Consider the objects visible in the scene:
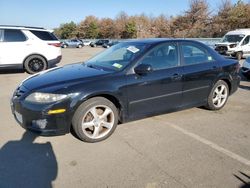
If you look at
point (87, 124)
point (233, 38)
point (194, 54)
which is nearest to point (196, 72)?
point (194, 54)

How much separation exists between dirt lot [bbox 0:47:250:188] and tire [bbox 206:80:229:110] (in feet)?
1.68

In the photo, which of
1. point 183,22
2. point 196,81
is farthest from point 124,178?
point 183,22

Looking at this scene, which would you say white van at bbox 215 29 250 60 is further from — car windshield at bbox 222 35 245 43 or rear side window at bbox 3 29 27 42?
rear side window at bbox 3 29 27 42

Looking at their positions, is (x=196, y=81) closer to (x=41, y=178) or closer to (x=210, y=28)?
(x=41, y=178)

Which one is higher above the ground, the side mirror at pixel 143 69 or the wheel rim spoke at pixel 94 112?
the side mirror at pixel 143 69

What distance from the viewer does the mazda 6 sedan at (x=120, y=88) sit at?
3.75 metres

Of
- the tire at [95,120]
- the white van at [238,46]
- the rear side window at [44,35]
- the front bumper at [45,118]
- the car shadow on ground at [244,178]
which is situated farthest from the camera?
the white van at [238,46]

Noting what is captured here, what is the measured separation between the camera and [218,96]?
219 inches

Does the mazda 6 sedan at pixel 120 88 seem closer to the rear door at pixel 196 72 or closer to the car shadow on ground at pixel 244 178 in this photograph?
the rear door at pixel 196 72

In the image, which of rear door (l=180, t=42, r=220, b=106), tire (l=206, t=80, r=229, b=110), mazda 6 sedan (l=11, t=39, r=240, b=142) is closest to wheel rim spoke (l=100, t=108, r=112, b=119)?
mazda 6 sedan (l=11, t=39, r=240, b=142)

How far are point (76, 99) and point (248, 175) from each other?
2.42m

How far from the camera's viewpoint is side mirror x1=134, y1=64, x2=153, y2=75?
13.7 ft

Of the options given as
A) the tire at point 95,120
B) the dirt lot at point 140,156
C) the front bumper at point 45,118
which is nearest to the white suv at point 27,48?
the dirt lot at point 140,156

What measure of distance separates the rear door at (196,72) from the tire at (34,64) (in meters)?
7.04
